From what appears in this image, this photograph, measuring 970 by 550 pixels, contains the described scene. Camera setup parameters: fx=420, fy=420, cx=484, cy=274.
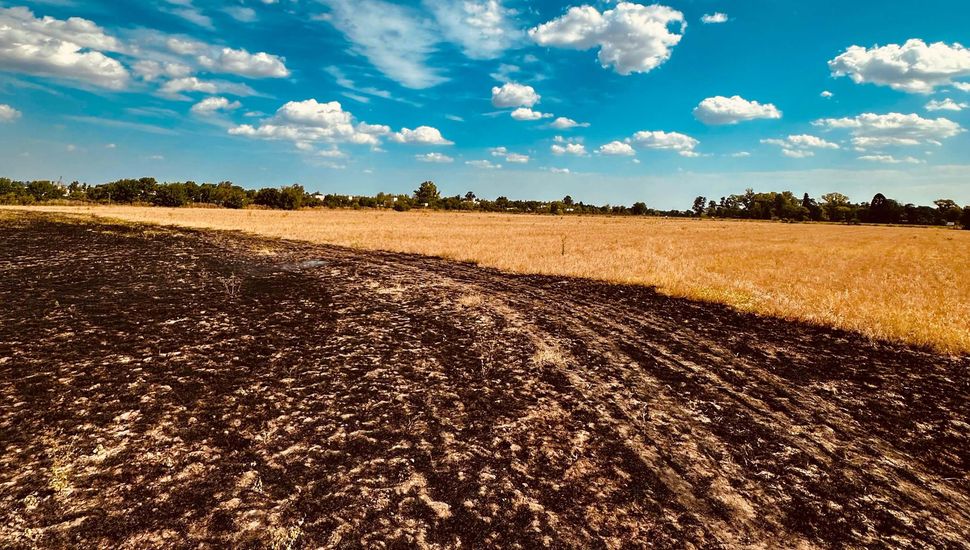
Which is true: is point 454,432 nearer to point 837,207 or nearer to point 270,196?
point 270,196

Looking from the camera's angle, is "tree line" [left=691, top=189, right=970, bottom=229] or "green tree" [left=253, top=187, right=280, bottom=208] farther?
"tree line" [left=691, top=189, right=970, bottom=229]

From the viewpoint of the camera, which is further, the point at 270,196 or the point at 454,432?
the point at 270,196

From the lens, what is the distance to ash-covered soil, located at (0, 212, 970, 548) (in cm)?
303

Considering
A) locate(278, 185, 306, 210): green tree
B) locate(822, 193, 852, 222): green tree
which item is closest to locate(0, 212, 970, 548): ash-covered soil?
locate(278, 185, 306, 210): green tree

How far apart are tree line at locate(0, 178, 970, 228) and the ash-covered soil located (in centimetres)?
10569

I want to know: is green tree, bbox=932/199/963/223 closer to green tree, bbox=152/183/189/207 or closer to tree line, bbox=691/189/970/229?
tree line, bbox=691/189/970/229

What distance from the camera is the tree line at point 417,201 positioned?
327 feet

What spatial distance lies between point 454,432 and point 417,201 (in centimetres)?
13804

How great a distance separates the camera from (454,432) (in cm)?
429

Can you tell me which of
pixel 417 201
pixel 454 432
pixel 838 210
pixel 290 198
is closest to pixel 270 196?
pixel 290 198

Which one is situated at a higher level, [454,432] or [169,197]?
[169,197]

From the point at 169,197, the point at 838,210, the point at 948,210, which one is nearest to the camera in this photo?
the point at 169,197

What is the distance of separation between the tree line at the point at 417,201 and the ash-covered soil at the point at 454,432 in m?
106

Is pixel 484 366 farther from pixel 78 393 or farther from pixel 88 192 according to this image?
pixel 88 192
